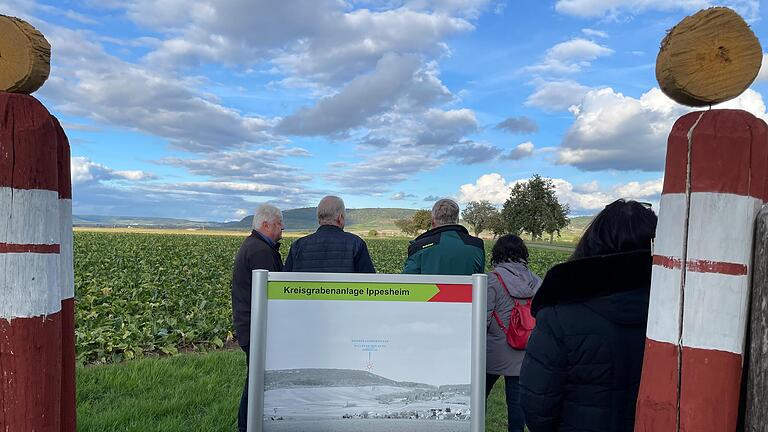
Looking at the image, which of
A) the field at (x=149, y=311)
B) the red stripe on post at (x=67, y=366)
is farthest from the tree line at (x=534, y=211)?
the red stripe on post at (x=67, y=366)

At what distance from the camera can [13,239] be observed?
2.18 m

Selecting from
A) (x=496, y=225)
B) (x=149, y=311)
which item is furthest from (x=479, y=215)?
(x=149, y=311)

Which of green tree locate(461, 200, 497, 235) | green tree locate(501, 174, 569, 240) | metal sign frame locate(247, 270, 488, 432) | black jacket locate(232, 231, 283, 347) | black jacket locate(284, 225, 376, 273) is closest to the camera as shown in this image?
metal sign frame locate(247, 270, 488, 432)

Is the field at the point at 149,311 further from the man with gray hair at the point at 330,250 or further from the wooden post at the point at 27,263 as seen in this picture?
the wooden post at the point at 27,263

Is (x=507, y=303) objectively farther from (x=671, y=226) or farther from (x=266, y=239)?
(x=671, y=226)

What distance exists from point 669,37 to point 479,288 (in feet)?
4.30

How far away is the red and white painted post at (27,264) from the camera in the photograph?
2174mm

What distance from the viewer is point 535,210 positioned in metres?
78.6

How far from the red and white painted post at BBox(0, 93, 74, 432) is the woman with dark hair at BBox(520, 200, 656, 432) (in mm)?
2069

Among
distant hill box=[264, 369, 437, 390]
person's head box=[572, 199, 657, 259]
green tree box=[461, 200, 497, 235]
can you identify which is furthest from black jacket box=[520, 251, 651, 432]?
green tree box=[461, 200, 497, 235]

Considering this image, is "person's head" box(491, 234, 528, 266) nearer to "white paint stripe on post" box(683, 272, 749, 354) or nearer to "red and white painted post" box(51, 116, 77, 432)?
"white paint stripe on post" box(683, 272, 749, 354)

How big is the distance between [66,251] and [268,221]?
3041 mm

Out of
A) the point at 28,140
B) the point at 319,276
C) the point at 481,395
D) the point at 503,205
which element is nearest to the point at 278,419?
the point at 319,276

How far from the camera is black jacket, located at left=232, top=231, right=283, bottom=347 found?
5.36 m
